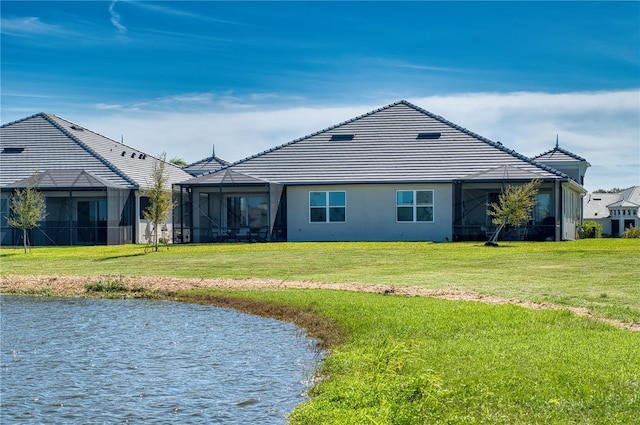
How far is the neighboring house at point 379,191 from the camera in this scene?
37312 millimetres

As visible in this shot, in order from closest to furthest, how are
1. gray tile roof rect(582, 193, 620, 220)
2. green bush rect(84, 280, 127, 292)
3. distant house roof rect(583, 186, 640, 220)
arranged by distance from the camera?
1. green bush rect(84, 280, 127, 292)
2. distant house roof rect(583, 186, 640, 220)
3. gray tile roof rect(582, 193, 620, 220)

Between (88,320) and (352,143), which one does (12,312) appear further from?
(352,143)

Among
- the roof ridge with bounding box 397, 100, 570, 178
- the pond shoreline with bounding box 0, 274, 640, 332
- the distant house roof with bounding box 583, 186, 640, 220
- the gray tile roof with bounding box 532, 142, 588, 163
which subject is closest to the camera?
the pond shoreline with bounding box 0, 274, 640, 332

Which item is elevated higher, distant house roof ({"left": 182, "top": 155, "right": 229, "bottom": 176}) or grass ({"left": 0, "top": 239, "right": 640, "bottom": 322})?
distant house roof ({"left": 182, "top": 155, "right": 229, "bottom": 176})

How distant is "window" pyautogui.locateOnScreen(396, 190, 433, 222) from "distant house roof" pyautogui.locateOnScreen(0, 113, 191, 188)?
12.8 metres

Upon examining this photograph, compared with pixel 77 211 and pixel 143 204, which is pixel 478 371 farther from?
pixel 143 204

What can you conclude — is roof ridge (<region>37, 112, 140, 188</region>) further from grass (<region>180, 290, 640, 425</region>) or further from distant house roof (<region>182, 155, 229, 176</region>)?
grass (<region>180, 290, 640, 425</region>)

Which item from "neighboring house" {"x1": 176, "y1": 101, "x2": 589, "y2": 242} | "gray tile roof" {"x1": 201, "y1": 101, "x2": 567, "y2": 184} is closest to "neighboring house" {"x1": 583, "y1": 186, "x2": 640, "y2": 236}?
"neighboring house" {"x1": 176, "y1": 101, "x2": 589, "y2": 242}

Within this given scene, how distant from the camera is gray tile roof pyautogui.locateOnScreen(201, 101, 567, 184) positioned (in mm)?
38375

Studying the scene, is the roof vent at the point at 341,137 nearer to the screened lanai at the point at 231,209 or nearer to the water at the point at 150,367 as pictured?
the screened lanai at the point at 231,209

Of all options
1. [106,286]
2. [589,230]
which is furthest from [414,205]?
[106,286]

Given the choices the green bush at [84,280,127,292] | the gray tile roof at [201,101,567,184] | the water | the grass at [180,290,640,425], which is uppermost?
the gray tile roof at [201,101,567,184]

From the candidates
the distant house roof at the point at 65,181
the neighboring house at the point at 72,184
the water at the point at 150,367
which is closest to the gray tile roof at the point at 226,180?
the neighboring house at the point at 72,184

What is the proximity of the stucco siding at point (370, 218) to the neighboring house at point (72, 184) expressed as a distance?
26.8 ft
